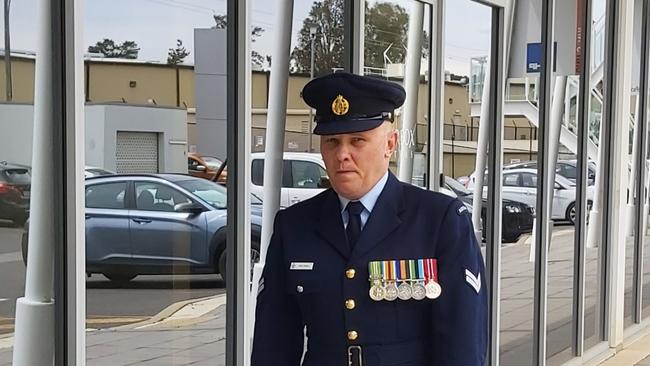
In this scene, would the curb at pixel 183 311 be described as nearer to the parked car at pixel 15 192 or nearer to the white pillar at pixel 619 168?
the parked car at pixel 15 192

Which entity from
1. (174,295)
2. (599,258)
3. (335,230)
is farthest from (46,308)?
(599,258)

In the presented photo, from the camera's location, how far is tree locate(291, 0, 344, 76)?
12.6 feet

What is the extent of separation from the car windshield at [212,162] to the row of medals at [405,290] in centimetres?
166

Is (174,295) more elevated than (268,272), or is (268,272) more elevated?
(268,272)

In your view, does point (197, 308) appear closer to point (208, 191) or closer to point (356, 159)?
point (208, 191)

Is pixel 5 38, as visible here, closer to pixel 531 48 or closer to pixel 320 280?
pixel 320 280

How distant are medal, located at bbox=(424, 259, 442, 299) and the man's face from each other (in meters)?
0.20

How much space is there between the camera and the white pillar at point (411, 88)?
467 centimetres

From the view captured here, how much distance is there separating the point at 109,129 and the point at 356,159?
1402 mm

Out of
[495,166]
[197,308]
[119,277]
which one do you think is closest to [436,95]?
[495,166]

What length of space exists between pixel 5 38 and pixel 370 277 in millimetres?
1397

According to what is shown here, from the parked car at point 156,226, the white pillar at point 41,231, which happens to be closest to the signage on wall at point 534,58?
the parked car at point 156,226

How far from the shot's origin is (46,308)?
266 cm

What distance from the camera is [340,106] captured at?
1817 mm
